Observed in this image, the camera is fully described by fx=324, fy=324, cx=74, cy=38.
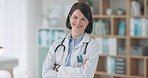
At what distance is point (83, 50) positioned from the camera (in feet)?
7.54

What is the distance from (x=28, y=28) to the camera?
18.4ft

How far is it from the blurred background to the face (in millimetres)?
2858

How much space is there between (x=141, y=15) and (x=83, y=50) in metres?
2.31

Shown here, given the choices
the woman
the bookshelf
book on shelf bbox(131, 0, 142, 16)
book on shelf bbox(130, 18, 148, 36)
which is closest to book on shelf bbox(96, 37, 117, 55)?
the bookshelf

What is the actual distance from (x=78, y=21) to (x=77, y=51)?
219 millimetres

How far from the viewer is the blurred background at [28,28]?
208 inches

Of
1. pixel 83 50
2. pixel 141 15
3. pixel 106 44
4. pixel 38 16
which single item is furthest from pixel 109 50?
pixel 83 50

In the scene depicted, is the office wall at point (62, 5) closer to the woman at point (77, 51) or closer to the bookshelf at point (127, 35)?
the bookshelf at point (127, 35)

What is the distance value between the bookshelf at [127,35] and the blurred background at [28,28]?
627 millimetres

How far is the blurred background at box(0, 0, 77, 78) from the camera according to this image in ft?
17.3

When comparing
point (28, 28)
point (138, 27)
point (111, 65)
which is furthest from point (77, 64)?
point (28, 28)

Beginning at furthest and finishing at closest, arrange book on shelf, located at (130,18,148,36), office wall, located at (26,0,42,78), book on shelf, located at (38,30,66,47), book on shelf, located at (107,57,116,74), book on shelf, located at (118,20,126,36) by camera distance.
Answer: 1. office wall, located at (26,0,42,78)
2. book on shelf, located at (38,30,66,47)
3. book on shelf, located at (107,57,116,74)
4. book on shelf, located at (118,20,126,36)
5. book on shelf, located at (130,18,148,36)

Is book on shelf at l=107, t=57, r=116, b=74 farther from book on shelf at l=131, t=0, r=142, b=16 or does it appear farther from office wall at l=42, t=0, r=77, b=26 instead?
office wall at l=42, t=0, r=77, b=26

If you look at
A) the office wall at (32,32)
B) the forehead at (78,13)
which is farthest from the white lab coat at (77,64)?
the office wall at (32,32)
